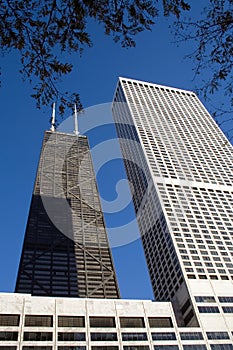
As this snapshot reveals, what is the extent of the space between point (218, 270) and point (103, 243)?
61458 millimetres

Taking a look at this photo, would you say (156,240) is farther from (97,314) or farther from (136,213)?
(97,314)

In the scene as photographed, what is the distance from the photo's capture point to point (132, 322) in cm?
6138

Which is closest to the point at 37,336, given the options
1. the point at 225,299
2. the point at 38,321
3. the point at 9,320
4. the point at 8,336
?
the point at 38,321

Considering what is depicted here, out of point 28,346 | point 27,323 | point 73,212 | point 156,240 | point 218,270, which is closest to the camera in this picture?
point 28,346

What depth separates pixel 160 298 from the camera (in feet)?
292

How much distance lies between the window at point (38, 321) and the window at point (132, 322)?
508 inches

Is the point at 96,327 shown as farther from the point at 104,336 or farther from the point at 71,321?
the point at 71,321

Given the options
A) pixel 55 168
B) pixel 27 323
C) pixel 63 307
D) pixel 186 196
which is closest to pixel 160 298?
pixel 186 196

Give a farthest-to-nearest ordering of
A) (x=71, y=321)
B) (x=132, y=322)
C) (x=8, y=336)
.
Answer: (x=132, y=322)
(x=71, y=321)
(x=8, y=336)

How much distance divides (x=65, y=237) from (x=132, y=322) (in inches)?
2908

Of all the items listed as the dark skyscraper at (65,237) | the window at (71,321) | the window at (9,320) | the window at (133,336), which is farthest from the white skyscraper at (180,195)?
the window at (9,320)

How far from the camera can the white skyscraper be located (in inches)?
2916

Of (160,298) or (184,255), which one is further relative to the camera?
(160,298)

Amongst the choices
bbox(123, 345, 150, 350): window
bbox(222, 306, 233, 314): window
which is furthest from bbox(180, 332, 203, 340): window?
bbox(222, 306, 233, 314): window
